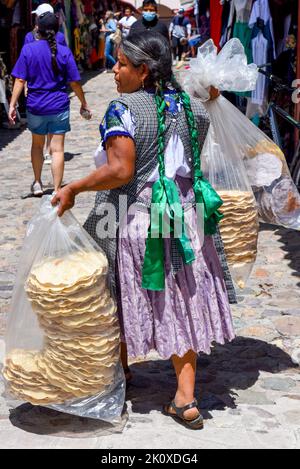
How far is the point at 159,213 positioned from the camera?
122 inches

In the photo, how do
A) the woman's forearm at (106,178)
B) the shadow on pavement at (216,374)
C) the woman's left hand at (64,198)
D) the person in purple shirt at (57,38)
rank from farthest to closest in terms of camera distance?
the person in purple shirt at (57,38) → the shadow on pavement at (216,374) → the woman's left hand at (64,198) → the woman's forearm at (106,178)

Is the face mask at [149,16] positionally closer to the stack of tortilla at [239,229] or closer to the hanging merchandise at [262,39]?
the hanging merchandise at [262,39]

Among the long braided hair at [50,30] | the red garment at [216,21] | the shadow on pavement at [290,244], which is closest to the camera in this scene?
the shadow on pavement at [290,244]

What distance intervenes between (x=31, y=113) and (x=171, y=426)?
4.53 metres

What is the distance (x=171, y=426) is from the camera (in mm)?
3266

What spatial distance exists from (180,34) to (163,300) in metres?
22.9

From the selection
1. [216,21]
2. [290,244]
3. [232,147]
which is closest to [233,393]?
[232,147]

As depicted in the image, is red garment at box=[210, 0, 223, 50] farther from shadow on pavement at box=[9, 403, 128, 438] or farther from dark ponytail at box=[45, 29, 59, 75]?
shadow on pavement at box=[9, 403, 128, 438]

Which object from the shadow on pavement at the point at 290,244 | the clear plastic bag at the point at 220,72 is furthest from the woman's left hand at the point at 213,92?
the shadow on pavement at the point at 290,244

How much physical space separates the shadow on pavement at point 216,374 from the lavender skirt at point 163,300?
40 centimetres

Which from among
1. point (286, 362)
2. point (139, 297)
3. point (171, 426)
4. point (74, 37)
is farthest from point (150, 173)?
point (74, 37)

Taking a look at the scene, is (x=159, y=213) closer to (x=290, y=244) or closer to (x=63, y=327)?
(x=63, y=327)

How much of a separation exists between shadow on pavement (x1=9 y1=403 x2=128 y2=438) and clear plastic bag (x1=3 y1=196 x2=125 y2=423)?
2.9 inches

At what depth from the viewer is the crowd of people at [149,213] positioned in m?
3.04
